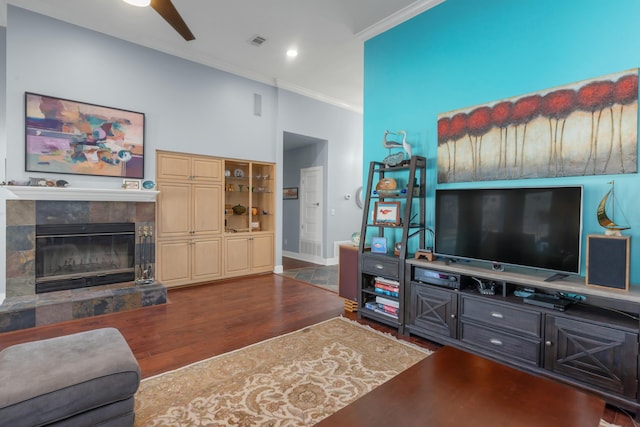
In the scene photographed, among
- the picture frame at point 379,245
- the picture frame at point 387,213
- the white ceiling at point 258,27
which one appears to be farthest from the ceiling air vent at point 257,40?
the picture frame at point 379,245

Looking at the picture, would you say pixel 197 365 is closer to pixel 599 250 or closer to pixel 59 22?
pixel 599 250

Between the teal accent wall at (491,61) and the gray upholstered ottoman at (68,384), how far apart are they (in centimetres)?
303

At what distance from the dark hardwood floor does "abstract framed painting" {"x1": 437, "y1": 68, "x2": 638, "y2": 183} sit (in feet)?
5.70

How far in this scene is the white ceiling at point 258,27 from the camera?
12.0 feet

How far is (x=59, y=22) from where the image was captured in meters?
3.87

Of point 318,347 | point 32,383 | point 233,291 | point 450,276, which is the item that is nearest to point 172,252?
point 233,291

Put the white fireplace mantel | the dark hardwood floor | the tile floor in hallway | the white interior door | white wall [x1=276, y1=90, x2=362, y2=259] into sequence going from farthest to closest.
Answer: the white interior door
white wall [x1=276, y1=90, x2=362, y2=259]
the tile floor in hallway
the white fireplace mantel
the dark hardwood floor

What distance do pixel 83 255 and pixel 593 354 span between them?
17.6 ft

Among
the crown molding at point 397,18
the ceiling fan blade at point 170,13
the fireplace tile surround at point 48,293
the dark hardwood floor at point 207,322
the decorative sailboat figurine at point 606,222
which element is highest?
the crown molding at point 397,18

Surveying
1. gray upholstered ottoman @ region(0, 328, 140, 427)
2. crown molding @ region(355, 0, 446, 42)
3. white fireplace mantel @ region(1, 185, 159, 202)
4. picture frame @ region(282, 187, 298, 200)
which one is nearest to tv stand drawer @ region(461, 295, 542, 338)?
gray upholstered ottoman @ region(0, 328, 140, 427)

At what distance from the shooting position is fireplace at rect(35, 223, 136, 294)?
151 inches

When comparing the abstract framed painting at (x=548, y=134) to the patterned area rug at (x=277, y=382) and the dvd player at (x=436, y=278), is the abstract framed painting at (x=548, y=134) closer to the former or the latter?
the dvd player at (x=436, y=278)

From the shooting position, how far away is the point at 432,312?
2.94 m

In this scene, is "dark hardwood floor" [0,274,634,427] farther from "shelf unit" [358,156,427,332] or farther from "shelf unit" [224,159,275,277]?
"shelf unit" [224,159,275,277]
